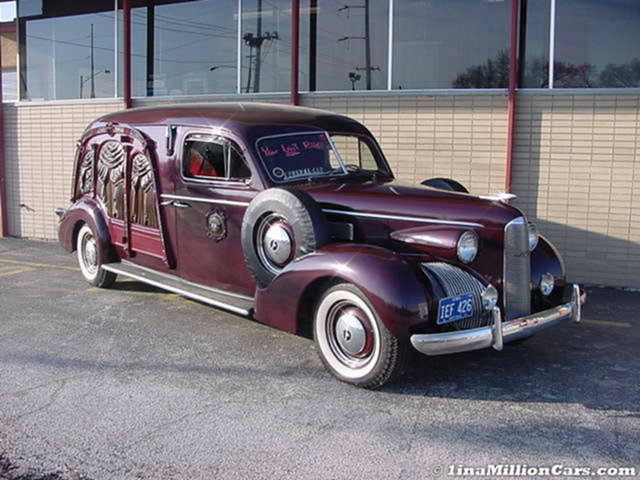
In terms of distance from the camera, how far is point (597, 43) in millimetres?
8281

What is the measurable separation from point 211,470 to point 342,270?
5.52 feet

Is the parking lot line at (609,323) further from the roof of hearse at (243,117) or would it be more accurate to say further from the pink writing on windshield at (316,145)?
the pink writing on windshield at (316,145)

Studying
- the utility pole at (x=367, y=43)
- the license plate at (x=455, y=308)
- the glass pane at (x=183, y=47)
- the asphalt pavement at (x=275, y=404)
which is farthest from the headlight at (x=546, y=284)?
the glass pane at (x=183, y=47)

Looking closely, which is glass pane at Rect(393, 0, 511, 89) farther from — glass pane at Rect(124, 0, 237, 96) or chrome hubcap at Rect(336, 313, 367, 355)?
chrome hubcap at Rect(336, 313, 367, 355)

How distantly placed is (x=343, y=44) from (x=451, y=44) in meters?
1.58

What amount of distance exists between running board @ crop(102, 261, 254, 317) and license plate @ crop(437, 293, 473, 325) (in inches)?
67.7

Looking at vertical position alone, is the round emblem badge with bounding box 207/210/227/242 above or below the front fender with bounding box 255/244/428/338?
above

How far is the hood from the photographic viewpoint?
16.3ft

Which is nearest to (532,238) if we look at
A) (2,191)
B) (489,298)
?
(489,298)

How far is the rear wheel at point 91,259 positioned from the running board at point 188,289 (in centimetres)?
22

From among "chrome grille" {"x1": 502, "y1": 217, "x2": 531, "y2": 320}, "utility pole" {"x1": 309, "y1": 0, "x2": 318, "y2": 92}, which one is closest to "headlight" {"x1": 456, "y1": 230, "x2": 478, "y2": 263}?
"chrome grille" {"x1": 502, "y1": 217, "x2": 531, "y2": 320}

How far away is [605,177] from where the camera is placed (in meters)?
8.17

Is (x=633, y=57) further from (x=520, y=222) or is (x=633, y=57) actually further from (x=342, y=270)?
(x=342, y=270)

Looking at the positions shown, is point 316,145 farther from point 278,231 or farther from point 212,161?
point 278,231
